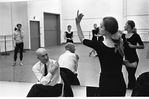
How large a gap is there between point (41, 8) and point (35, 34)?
31.2 inches

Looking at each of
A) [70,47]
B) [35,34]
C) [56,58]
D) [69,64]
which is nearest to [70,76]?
[69,64]

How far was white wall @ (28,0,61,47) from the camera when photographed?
463 cm

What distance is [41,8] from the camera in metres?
4.89

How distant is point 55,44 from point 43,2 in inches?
44.6

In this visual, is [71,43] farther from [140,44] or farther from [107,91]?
[107,91]

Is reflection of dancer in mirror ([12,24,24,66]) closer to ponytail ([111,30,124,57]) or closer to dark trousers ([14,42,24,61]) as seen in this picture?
dark trousers ([14,42,24,61])

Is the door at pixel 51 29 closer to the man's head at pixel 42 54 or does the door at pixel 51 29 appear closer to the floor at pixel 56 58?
the floor at pixel 56 58

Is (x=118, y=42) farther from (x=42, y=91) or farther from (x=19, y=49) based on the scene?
(x=19, y=49)

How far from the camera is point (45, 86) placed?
2889 millimetres

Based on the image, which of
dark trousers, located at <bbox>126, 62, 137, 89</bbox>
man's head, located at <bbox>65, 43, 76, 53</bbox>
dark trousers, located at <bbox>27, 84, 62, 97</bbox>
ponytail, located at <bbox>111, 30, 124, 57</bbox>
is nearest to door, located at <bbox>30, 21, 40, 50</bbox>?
man's head, located at <bbox>65, 43, 76, 53</bbox>

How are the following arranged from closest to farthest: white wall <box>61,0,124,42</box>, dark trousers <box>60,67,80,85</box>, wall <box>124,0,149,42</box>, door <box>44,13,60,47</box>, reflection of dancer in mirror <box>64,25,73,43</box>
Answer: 1. dark trousers <box>60,67,80,85</box>
2. wall <box>124,0,149,42</box>
3. white wall <box>61,0,124,42</box>
4. reflection of dancer in mirror <box>64,25,73,43</box>
5. door <box>44,13,60,47</box>

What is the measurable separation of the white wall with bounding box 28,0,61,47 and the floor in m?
0.57

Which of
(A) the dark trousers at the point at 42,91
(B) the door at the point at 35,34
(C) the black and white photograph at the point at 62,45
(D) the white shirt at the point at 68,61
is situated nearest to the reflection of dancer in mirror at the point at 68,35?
(C) the black and white photograph at the point at 62,45

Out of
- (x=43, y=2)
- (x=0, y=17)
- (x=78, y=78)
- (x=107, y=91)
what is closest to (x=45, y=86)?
(x=107, y=91)
